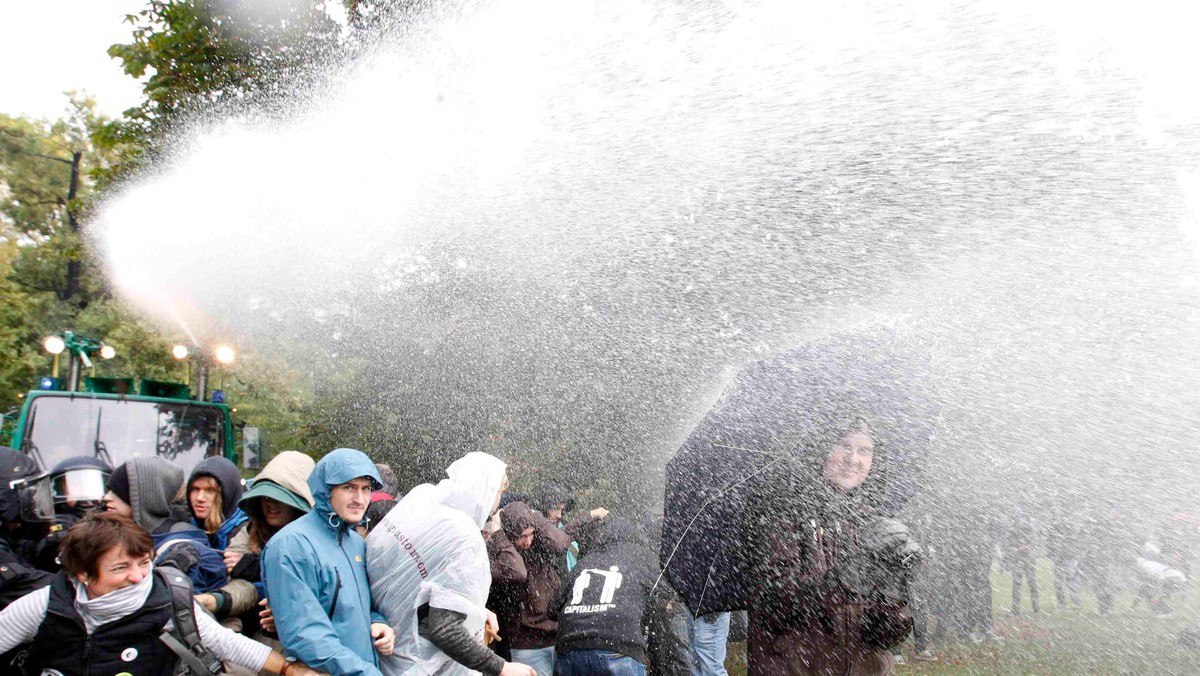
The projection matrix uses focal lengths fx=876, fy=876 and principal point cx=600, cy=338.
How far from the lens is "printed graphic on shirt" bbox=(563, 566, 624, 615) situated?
5.27 m

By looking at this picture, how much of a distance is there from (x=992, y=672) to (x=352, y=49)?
1092 cm

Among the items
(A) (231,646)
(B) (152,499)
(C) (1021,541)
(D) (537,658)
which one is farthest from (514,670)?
(C) (1021,541)

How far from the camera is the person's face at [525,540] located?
5.82 meters

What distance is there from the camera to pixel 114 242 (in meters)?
16.5

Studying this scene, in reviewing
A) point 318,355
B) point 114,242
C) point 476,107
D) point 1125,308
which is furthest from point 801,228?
point 114,242

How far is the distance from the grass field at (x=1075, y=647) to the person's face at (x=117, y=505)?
5980 millimetres

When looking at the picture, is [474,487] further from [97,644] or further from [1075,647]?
[1075,647]

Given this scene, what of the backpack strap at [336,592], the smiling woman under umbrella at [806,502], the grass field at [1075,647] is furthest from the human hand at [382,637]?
the grass field at [1075,647]

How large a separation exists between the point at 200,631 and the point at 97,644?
1.22 ft

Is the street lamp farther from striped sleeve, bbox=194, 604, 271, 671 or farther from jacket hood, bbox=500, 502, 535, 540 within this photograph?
striped sleeve, bbox=194, 604, 271, 671

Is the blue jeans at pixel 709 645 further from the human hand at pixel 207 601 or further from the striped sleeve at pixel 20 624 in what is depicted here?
the striped sleeve at pixel 20 624

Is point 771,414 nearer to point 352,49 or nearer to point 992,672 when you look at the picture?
point 992,672

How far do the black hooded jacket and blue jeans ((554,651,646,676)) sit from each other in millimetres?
32

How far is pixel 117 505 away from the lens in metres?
4.48
